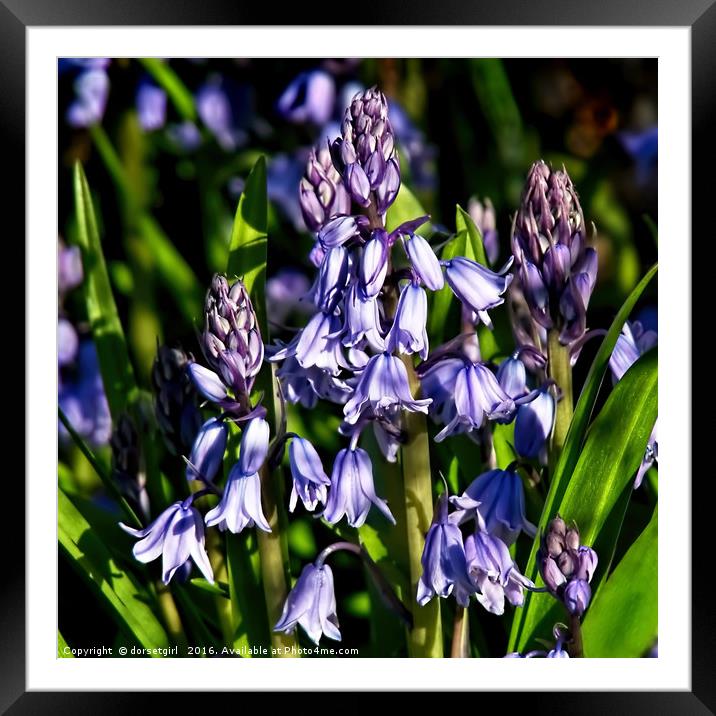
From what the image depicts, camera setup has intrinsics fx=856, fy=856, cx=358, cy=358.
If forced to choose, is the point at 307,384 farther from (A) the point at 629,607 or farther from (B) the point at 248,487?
(A) the point at 629,607

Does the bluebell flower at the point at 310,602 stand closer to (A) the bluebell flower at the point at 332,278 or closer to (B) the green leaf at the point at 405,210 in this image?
(A) the bluebell flower at the point at 332,278

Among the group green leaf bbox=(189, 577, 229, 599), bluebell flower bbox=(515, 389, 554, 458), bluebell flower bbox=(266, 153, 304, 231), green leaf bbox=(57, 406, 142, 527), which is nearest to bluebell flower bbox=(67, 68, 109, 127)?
bluebell flower bbox=(266, 153, 304, 231)

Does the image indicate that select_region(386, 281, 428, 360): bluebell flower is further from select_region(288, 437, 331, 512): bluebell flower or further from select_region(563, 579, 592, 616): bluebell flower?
select_region(563, 579, 592, 616): bluebell flower

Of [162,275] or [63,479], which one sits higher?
[162,275]

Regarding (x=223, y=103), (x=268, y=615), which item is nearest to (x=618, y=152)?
(x=223, y=103)

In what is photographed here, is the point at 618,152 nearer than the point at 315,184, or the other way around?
the point at 315,184
